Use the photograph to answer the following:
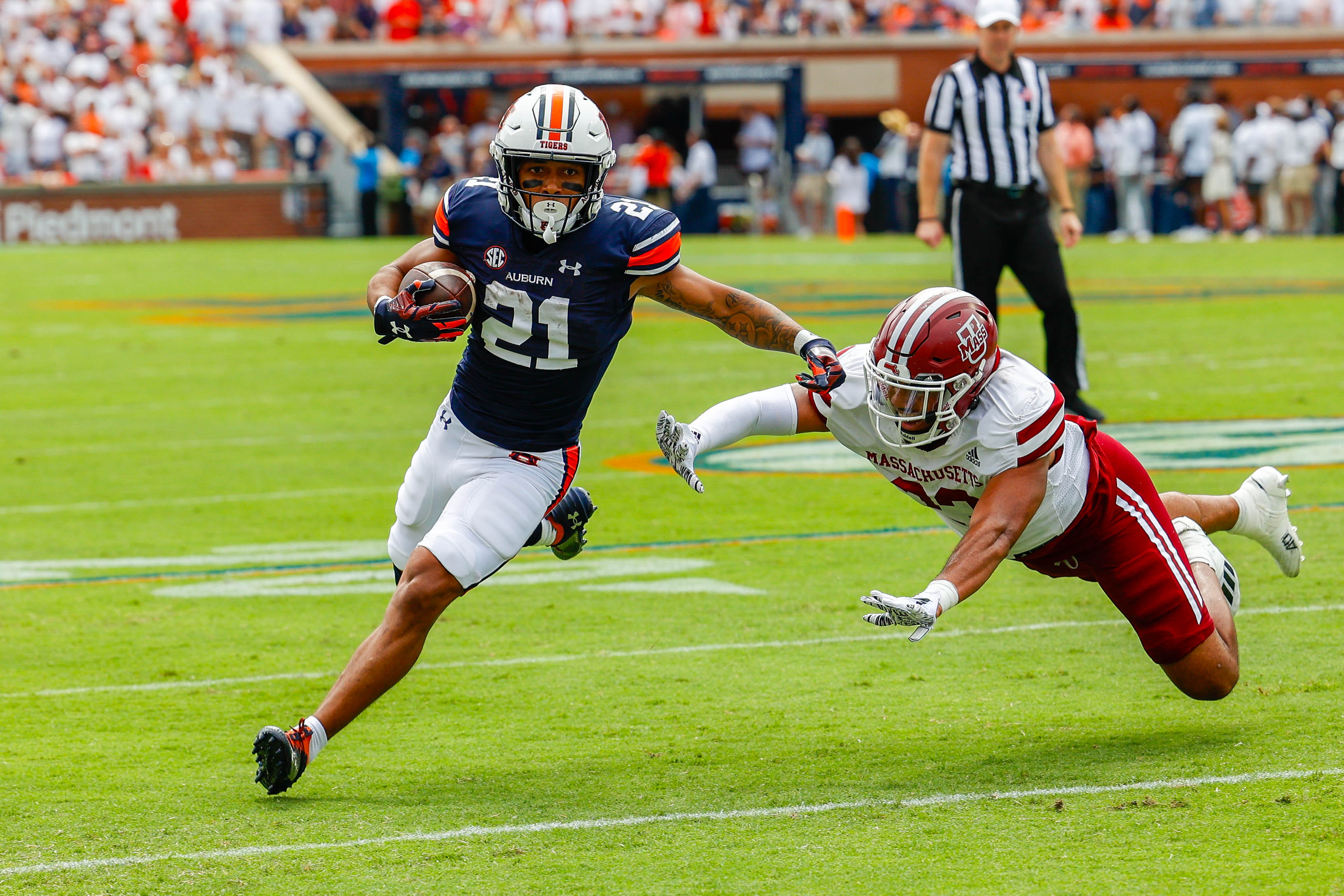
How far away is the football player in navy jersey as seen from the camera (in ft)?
14.2

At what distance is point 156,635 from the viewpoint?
5848 mm

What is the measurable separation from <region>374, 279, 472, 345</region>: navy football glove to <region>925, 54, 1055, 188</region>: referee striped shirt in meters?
4.92

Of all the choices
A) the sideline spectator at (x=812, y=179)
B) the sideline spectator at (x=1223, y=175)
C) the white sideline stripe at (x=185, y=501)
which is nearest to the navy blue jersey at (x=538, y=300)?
the white sideline stripe at (x=185, y=501)

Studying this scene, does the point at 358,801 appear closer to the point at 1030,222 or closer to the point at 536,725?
the point at 536,725

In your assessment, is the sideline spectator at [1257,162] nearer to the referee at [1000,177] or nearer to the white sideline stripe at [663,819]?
the referee at [1000,177]

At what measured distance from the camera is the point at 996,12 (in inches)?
340

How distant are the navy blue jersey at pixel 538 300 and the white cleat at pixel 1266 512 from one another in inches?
77.4

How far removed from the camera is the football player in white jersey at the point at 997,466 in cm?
426

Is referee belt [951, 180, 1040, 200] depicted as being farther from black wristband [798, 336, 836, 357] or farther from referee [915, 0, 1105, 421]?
black wristband [798, 336, 836, 357]

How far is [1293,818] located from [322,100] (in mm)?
28750

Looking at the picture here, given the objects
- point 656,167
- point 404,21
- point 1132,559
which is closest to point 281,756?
point 1132,559

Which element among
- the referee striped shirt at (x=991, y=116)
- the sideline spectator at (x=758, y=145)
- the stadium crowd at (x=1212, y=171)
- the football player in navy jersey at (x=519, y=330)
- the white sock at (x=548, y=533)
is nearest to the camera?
the football player in navy jersey at (x=519, y=330)

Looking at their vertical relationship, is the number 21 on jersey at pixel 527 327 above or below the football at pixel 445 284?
below

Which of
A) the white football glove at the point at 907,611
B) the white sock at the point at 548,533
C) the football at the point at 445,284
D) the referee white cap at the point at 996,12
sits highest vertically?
the referee white cap at the point at 996,12
